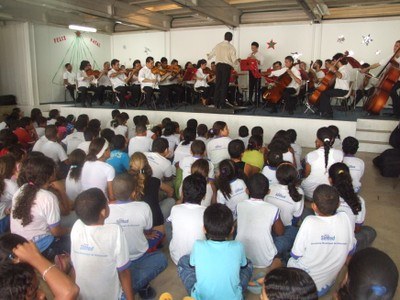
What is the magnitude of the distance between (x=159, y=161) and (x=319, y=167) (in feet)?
5.36

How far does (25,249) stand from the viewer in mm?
1161

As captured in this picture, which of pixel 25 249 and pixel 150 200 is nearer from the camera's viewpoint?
pixel 25 249


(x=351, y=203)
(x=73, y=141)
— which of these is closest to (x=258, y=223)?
(x=351, y=203)

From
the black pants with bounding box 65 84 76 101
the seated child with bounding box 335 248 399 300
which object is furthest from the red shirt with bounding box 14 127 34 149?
the black pants with bounding box 65 84 76 101

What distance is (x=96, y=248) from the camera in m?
1.64


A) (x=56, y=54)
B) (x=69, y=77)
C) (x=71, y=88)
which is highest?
(x=56, y=54)

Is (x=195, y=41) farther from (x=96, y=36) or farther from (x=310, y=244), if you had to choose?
(x=310, y=244)

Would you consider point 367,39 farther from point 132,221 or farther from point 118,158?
point 132,221

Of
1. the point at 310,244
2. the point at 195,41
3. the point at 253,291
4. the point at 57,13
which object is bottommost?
the point at 253,291

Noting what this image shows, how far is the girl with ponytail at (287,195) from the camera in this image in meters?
2.53

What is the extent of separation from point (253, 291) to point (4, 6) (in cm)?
923

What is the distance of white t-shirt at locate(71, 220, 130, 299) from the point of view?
1.65 m

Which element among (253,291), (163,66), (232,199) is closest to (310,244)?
(253,291)

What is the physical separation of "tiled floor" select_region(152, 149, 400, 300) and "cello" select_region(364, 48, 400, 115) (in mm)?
1368
